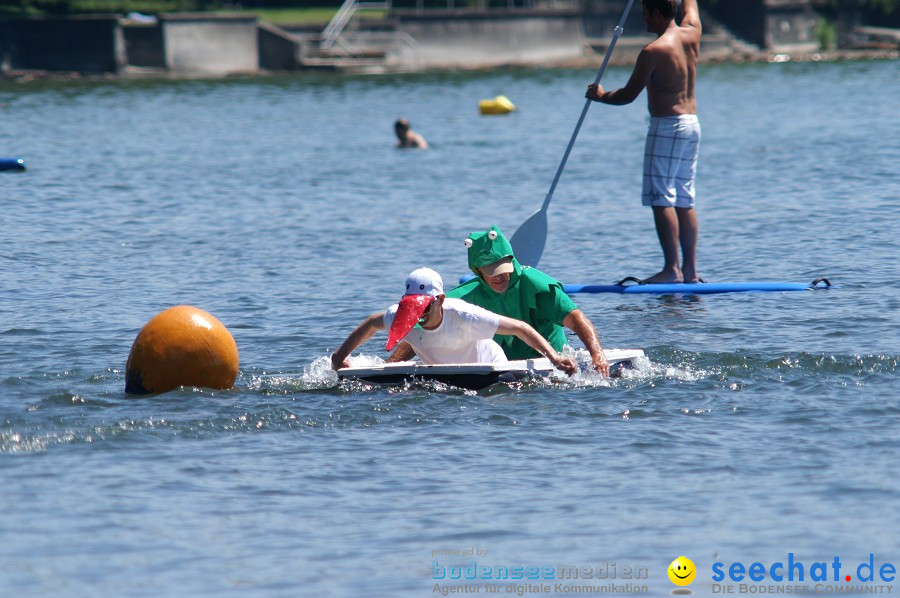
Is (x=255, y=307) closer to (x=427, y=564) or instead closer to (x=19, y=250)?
(x=19, y=250)

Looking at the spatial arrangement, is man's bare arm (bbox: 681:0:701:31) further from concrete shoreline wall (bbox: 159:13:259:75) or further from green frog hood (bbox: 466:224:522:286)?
concrete shoreline wall (bbox: 159:13:259:75)

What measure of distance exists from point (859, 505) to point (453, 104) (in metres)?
35.0

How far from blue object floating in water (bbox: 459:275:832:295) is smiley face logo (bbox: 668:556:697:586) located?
20.1ft

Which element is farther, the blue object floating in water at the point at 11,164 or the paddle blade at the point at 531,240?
the blue object floating in water at the point at 11,164

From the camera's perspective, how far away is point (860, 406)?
8422 millimetres

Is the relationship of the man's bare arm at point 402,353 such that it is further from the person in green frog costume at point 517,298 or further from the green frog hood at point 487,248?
the green frog hood at point 487,248

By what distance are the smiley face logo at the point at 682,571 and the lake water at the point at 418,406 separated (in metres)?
0.04

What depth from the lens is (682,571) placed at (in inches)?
237

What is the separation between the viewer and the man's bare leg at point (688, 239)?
40.8ft

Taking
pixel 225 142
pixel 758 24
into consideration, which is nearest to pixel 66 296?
pixel 225 142

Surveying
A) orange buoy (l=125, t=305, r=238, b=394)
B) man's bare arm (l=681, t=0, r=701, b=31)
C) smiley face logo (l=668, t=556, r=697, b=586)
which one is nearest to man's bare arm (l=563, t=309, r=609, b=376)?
orange buoy (l=125, t=305, r=238, b=394)

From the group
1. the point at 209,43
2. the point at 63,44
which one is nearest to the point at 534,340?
the point at 209,43

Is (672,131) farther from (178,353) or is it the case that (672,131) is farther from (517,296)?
(178,353)

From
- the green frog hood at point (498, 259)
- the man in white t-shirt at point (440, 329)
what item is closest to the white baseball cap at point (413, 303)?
the man in white t-shirt at point (440, 329)
